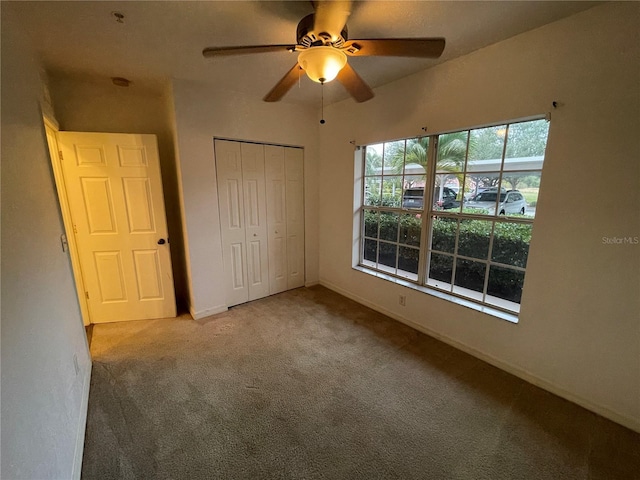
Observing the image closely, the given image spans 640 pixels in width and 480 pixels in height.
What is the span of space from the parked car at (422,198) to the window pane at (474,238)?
0.66 ft

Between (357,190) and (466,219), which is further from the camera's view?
(357,190)

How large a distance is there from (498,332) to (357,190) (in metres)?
1.94

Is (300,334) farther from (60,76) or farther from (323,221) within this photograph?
(60,76)

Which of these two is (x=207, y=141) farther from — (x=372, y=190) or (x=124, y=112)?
(x=372, y=190)

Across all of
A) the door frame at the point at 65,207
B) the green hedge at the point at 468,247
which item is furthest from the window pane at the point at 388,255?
the door frame at the point at 65,207

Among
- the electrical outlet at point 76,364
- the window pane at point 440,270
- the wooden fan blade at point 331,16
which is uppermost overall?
the wooden fan blade at point 331,16

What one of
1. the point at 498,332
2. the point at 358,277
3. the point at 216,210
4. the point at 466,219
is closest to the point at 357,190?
the point at 358,277

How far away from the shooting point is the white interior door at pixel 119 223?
2.48 metres

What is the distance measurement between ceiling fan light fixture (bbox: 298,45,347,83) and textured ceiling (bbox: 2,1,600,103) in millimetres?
377

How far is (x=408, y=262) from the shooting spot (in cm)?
279

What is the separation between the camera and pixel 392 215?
2867mm

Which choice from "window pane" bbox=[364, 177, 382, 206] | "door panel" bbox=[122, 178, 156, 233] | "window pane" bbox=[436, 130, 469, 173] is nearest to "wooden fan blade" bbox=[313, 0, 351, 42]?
"window pane" bbox=[436, 130, 469, 173]

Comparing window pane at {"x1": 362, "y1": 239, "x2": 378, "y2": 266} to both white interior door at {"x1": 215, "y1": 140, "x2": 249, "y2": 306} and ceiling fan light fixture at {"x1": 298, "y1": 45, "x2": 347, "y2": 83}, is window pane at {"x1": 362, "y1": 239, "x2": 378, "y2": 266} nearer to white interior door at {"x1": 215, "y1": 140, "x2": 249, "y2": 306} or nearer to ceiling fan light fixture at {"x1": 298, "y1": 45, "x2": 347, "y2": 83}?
white interior door at {"x1": 215, "y1": 140, "x2": 249, "y2": 306}

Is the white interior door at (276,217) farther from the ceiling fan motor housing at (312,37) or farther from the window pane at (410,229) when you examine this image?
the ceiling fan motor housing at (312,37)
